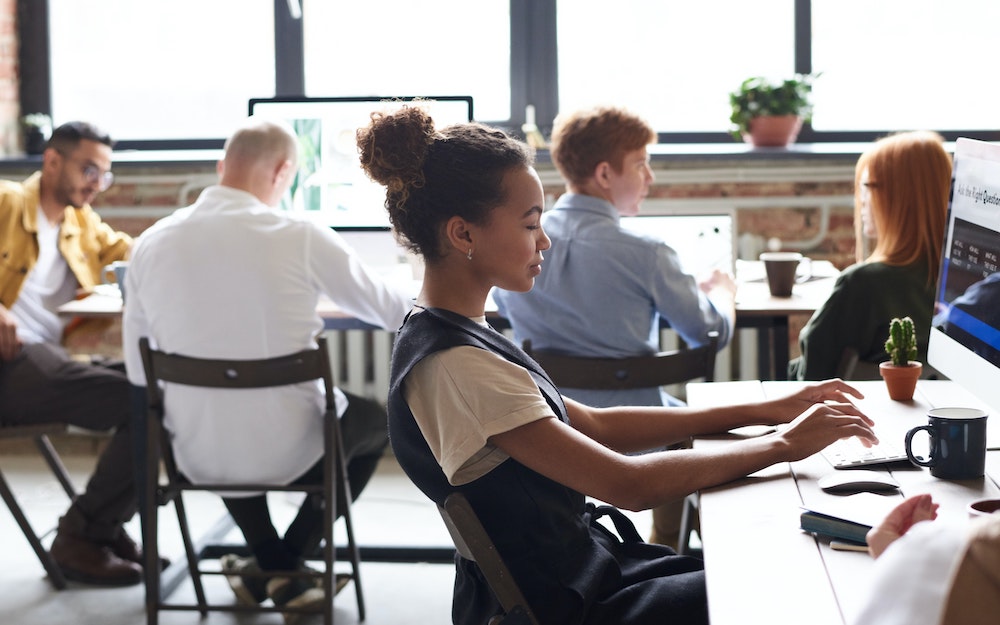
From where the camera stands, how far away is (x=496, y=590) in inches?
54.5

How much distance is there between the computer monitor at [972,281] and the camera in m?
1.54

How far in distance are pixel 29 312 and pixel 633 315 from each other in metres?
1.78

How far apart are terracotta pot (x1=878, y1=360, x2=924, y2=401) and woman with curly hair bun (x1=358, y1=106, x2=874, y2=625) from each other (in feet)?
0.87

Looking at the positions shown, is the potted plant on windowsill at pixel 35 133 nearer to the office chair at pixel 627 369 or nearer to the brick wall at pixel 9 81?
the brick wall at pixel 9 81

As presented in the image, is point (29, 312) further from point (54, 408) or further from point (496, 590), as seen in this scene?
point (496, 590)

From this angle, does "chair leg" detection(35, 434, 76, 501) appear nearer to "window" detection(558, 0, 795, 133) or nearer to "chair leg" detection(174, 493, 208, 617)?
"chair leg" detection(174, 493, 208, 617)

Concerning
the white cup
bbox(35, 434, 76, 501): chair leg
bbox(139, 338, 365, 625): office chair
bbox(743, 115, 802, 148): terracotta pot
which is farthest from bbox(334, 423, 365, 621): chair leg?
bbox(743, 115, 802, 148): terracotta pot

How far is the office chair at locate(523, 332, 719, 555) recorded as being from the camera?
2.27 meters


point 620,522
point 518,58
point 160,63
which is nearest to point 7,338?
point 160,63

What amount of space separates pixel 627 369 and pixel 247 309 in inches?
32.1

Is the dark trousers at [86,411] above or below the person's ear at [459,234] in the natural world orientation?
below

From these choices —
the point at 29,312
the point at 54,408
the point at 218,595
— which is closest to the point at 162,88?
the point at 29,312

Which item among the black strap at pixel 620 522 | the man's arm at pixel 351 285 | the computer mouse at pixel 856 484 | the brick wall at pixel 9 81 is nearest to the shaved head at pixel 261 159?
the man's arm at pixel 351 285

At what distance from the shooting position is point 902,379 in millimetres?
1792
